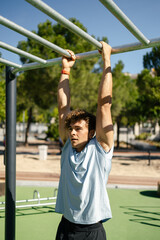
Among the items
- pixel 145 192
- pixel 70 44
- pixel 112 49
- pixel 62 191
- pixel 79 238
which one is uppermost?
pixel 70 44

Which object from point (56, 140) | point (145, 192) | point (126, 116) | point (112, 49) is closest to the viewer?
point (112, 49)

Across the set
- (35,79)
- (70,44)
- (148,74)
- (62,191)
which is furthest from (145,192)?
(70,44)

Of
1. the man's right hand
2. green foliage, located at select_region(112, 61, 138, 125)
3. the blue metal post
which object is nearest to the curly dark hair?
the man's right hand

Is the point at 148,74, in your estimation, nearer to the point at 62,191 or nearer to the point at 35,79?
the point at 35,79

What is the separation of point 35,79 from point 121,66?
1127 cm

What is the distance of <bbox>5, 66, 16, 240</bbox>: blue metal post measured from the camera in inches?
108

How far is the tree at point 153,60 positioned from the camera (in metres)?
15.2

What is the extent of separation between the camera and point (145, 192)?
7004 millimetres

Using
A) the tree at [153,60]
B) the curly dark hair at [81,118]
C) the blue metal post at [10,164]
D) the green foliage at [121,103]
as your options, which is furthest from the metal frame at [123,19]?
the green foliage at [121,103]

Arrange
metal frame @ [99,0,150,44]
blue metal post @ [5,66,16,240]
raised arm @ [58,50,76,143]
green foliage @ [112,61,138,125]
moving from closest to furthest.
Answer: metal frame @ [99,0,150,44]
raised arm @ [58,50,76,143]
blue metal post @ [5,66,16,240]
green foliage @ [112,61,138,125]

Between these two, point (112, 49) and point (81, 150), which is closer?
point (81, 150)

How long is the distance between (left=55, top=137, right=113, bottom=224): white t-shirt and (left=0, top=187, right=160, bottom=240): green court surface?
2.57 metres

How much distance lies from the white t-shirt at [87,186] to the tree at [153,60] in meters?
14.2

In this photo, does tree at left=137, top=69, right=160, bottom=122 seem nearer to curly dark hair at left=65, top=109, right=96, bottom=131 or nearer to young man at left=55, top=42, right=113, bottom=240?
curly dark hair at left=65, top=109, right=96, bottom=131
